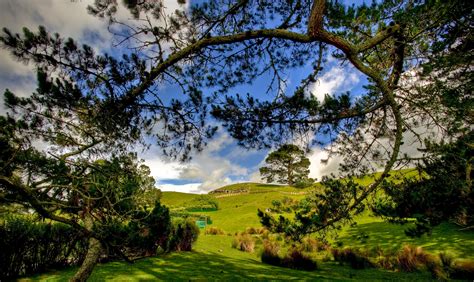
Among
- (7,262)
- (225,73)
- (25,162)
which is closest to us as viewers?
(25,162)

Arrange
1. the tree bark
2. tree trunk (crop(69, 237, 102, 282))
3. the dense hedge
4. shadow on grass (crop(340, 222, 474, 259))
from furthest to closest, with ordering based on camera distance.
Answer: shadow on grass (crop(340, 222, 474, 259)), the dense hedge, tree trunk (crop(69, 237, 102, 282)), the tree bark

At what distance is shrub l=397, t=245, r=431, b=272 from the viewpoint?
24.3 ft

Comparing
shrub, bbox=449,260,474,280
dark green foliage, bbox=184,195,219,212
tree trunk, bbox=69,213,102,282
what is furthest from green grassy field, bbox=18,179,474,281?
dark green foliage, bbox=184,195,219,212

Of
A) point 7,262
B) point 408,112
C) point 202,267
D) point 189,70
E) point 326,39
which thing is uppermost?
point 189,70

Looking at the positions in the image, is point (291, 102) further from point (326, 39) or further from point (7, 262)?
point (7, 262)

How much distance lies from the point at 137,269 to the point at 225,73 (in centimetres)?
678

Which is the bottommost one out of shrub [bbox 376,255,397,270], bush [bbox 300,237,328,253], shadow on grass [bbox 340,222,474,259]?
shrub [bbox 376,255,397,270]

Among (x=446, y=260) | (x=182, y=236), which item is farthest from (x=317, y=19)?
(x=182, y=236)

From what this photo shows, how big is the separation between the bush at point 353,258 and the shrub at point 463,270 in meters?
2.72

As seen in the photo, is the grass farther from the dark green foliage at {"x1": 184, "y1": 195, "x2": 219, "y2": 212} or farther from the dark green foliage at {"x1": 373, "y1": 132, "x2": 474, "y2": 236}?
the dark green foliage at {"x1": 184, "y1": 195, "x2": 219, "y2": 212}

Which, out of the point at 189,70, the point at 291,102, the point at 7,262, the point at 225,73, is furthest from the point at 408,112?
the point at 7,262

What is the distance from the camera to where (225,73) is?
16.5ft

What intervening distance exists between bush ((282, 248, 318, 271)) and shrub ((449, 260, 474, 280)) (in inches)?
152

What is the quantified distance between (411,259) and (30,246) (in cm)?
1143
